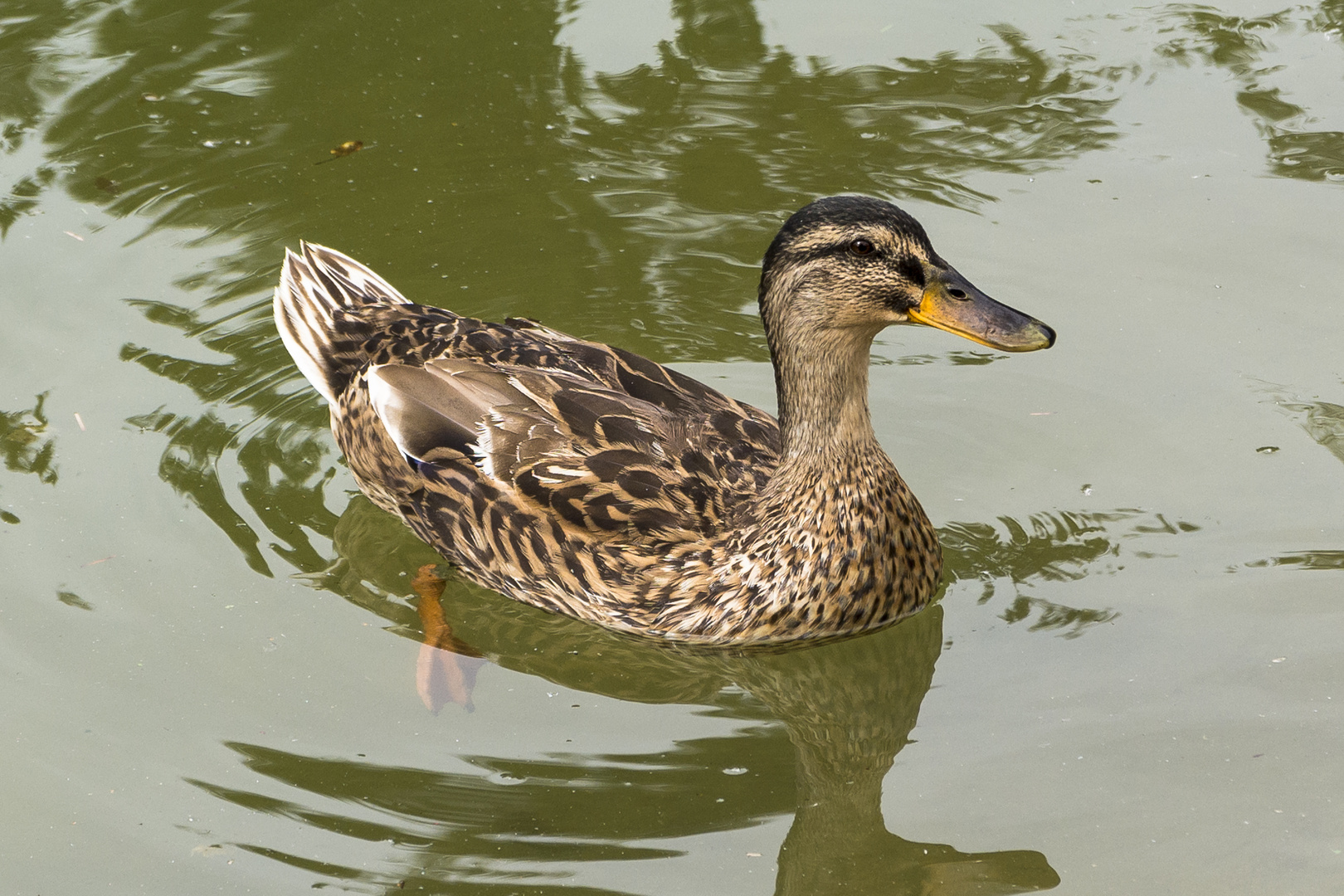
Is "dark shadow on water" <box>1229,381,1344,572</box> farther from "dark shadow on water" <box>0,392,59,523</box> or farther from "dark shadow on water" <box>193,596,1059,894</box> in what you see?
"dark shadow on water" <box>0,392,59,523</box>

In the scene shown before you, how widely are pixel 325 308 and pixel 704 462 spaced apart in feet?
6.35

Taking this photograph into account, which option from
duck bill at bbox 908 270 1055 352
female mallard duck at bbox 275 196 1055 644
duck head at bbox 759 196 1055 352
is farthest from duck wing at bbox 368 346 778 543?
duck bill at bbox 908 270 1055 352

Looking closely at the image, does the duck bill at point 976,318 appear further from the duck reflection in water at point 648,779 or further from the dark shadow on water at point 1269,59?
the dark shadow on water at point 1269,59

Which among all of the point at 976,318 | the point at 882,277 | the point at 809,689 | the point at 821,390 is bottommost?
the point at 809,689

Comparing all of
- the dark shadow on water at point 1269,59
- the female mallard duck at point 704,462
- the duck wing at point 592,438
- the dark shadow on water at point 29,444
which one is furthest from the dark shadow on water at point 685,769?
the dark shadow on water at point 1269,59

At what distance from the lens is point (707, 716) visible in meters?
5.24

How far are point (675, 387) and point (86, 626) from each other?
2.33 metres

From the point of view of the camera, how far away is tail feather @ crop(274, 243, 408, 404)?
6.39 m

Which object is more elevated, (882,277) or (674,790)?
(882,277)

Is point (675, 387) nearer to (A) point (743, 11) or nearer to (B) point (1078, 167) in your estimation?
(B) point (1078, 167)

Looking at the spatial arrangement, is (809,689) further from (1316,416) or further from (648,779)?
(1316,416)

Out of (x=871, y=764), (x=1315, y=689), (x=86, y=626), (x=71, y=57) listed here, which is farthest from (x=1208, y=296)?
(x=71, y=57)

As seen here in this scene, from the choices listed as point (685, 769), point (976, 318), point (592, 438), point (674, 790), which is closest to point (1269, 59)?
point (976, 318)

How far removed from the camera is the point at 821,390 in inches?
209
